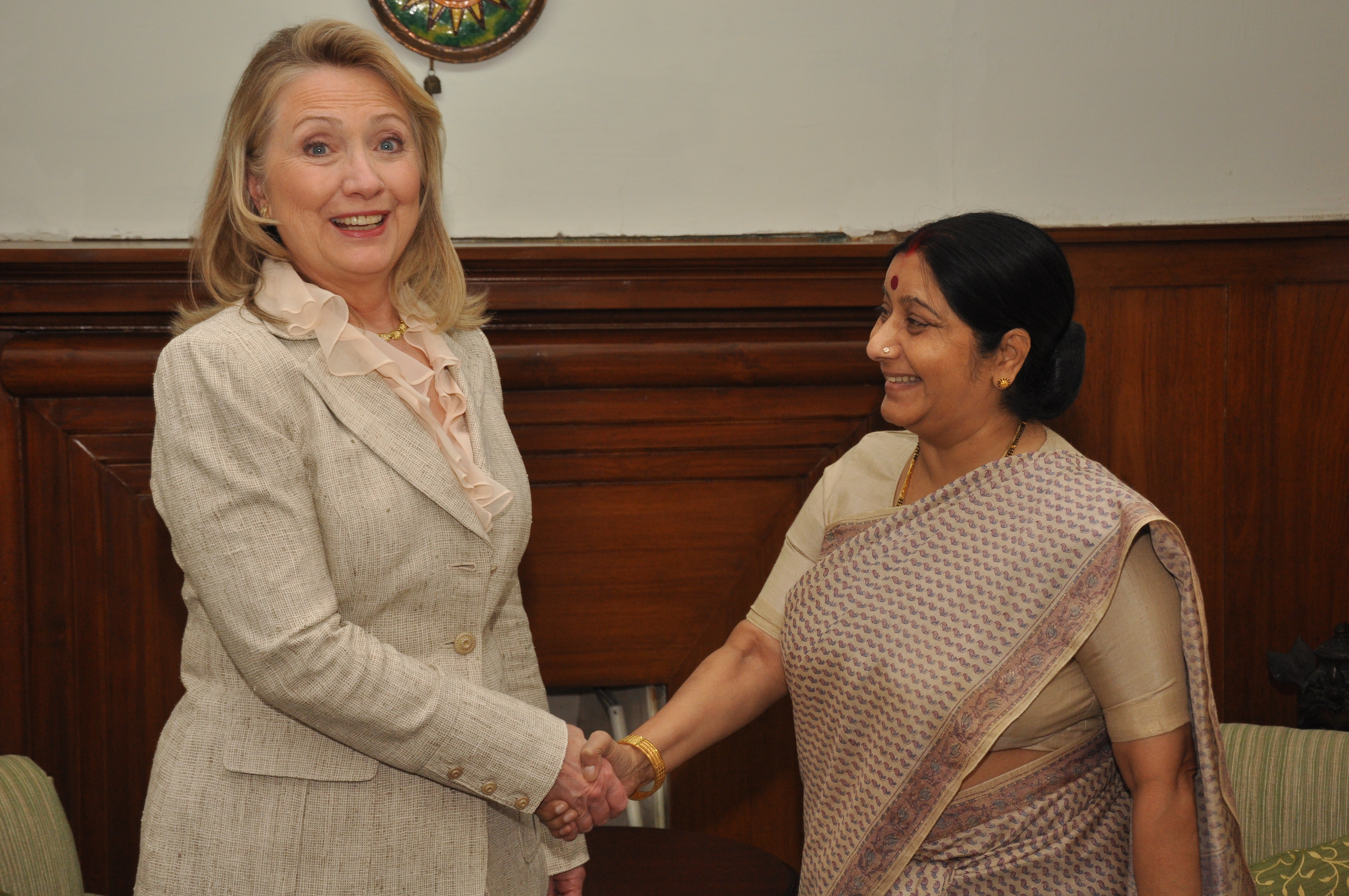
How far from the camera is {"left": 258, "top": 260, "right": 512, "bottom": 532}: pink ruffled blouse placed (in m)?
1.41

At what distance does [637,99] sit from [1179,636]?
5.04ft

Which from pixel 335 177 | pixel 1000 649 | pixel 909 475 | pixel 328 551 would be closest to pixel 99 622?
pixel 328 551

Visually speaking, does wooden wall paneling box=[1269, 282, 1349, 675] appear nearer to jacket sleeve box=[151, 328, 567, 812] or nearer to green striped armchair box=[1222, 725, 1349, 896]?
green striped armchair box=[1222, 725, 1349, 896]

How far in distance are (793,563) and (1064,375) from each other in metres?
0.50

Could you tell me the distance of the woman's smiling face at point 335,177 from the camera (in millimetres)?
1437

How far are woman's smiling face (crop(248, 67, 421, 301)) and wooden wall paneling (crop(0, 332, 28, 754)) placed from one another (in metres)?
1.04

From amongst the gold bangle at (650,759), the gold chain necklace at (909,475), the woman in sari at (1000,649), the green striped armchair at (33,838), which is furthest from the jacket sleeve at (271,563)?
the green striped armchair at (33,838)

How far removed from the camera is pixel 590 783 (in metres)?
1.55

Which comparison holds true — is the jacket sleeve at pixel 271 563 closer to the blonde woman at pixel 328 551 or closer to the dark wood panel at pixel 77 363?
the blonde woman at pixel 328 551

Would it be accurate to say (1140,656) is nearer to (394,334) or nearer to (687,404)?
(394,334)

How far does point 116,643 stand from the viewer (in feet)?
7.45

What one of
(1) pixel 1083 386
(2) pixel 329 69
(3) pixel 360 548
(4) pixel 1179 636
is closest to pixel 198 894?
(3) pixel 360 548

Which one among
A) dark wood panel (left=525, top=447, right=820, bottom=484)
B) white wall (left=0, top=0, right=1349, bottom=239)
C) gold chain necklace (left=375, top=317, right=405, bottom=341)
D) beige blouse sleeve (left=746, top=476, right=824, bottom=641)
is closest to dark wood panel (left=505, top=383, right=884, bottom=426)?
dark wood panel (left=525, top=447, right=820, bottom=484)

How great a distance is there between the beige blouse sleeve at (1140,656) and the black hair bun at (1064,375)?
0.23m
